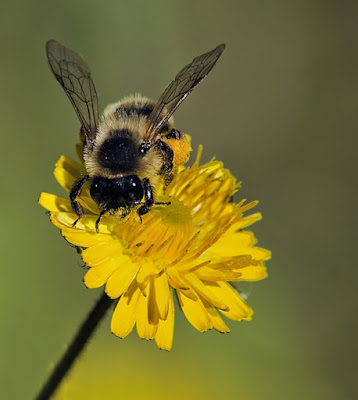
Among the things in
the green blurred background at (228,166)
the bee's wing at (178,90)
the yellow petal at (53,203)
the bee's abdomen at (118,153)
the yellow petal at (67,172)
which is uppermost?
the bee's wing at (178,90)

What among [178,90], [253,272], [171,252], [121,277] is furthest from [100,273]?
[178,90]

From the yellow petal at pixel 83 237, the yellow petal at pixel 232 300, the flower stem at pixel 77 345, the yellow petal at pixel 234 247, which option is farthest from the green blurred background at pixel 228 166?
the flower stem at pixel 77 345

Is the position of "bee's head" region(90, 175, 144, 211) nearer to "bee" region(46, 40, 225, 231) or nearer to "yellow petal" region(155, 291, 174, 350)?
"bee" region(46, 40, 225, 231)

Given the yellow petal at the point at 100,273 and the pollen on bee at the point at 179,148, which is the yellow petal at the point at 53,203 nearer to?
the yellow petal at the point at 100,273

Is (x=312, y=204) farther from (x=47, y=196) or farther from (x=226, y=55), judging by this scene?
(x=47, y=196)

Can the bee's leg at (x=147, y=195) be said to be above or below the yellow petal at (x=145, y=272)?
above
